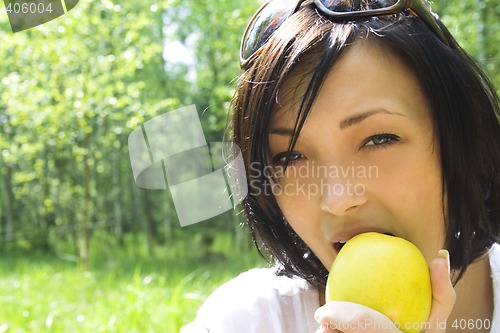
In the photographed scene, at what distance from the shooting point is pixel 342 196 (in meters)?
1.18

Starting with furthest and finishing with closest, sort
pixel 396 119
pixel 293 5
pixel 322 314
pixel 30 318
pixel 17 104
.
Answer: pixel 17 104 → pixel 30 318 → pixel 293 5 → pixel 396 119 → pixel 322 314

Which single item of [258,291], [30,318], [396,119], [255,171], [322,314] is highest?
[396,119]

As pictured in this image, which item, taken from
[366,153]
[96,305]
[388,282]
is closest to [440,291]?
[388,282]

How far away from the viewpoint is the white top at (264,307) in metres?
1.48

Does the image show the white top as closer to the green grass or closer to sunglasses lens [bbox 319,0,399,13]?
sunglasses lens [bbox 319,0,399,13]

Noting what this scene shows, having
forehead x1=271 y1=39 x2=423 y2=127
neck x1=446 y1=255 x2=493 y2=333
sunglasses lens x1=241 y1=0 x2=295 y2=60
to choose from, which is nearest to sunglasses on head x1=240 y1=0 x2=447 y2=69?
sunglasses lens x1=241 y1=0 x2=295 y2=60

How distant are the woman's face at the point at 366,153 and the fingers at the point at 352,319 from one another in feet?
0.70

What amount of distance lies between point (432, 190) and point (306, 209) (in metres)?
0.29

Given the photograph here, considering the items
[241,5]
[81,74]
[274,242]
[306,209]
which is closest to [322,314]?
[306,209]

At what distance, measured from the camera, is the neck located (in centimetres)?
147

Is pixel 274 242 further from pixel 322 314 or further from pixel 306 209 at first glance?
pixel 322 314

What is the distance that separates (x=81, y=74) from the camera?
6617 mm

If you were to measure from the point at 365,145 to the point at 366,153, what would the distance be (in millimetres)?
19

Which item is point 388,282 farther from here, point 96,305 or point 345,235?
point 96,305
